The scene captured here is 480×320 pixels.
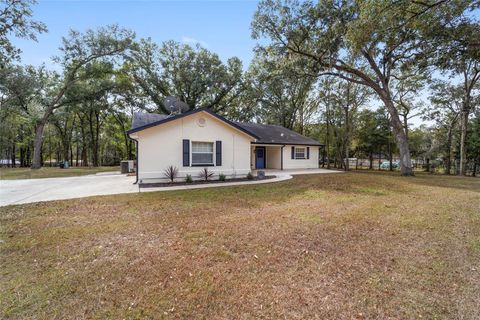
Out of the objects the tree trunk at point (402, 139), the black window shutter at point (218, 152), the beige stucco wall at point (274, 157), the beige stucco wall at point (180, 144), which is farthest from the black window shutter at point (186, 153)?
the tree trunk at point (402, 139)

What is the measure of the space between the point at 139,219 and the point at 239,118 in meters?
25.2

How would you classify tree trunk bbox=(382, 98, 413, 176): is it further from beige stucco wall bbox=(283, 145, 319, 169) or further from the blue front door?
the blue front door

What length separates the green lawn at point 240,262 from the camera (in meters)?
2.27

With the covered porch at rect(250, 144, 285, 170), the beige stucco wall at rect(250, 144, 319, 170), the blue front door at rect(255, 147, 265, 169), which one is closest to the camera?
the covered porch at rect(250, 144, 285, 170)

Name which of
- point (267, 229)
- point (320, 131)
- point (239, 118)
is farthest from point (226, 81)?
point (267, 229)

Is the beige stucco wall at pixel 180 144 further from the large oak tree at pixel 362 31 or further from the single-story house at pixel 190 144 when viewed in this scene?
the large oak tree at pixel 362 31

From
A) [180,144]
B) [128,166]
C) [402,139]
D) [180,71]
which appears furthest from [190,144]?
[180,71]

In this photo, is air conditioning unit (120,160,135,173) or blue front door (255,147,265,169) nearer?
air conditioning unit (120,160,135,173)

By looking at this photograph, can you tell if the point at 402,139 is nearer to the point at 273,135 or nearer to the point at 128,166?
the point at 273,135

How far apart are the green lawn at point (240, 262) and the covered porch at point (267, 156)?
40.8 feet

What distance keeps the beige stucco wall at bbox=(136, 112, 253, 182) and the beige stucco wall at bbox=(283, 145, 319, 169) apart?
7146 millimetres

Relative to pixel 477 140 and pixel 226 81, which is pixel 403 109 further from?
pixel 226 81

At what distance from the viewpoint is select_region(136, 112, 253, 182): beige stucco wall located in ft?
34.2

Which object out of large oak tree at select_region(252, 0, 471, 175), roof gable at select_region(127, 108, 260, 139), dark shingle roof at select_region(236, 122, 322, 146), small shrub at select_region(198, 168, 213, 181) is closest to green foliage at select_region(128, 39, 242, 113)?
dark shingle roof at select_region(236, 122, 322, 146)
